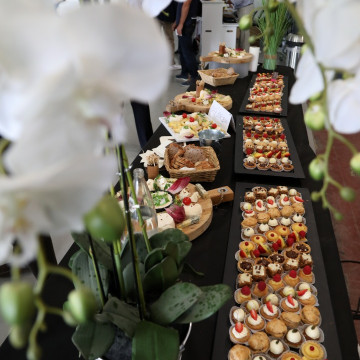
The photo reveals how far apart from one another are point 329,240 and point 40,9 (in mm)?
1295

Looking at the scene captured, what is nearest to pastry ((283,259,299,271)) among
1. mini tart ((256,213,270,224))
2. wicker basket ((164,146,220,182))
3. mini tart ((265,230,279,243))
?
mini tart ((265,230,279,243))

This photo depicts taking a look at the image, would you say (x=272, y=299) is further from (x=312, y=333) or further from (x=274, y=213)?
(x=274, y=213)

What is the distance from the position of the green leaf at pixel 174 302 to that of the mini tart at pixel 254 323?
458 mm

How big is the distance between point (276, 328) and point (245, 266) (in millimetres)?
220

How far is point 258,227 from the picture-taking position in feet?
4.60

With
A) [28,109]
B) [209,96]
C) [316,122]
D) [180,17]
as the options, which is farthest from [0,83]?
[180,17]

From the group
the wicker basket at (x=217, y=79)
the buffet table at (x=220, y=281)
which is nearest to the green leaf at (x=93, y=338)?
the buffet table at (x=220, y=281)

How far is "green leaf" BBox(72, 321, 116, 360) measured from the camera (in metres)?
0.61

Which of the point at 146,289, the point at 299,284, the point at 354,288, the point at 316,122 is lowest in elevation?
the point at 354,288

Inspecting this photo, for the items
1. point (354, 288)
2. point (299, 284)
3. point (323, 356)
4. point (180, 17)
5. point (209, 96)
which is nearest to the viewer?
point (323, 356)

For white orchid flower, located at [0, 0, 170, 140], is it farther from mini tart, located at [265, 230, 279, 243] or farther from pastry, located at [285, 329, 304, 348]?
mini tart, located at [265, 230, 279, 243]

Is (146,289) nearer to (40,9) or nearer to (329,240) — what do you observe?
(40,9)

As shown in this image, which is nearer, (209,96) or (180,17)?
(209,96)

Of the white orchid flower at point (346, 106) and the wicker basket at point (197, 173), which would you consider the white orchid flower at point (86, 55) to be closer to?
the white orchid flower at point (346, 106)
